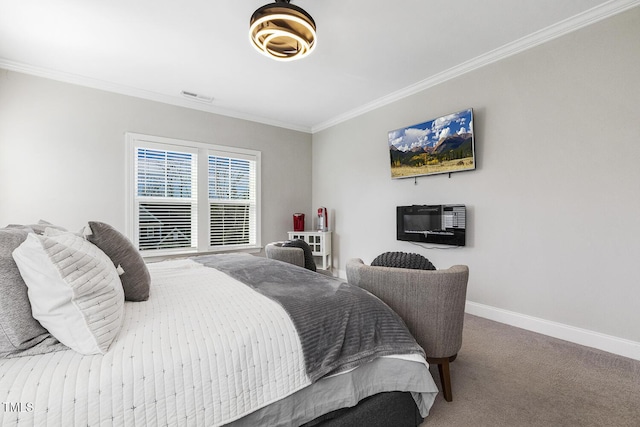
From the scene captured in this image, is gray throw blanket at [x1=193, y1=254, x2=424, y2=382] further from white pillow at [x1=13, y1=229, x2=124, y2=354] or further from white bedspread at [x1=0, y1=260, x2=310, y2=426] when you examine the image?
white pillow at [x1=13, y1=229, x2=124, y2=354]

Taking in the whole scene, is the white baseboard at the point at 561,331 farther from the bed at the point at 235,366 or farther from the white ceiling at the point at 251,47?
the white ceiling at the point at 251,47

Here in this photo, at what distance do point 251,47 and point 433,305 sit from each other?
2.86 meters

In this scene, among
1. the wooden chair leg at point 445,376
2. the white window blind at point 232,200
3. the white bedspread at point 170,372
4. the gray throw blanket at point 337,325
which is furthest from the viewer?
the white window blind at point 232,200

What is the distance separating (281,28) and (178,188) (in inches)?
114

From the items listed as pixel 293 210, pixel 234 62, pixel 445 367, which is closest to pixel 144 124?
pixel 234 62

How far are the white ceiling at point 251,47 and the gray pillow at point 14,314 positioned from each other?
89.4 inches

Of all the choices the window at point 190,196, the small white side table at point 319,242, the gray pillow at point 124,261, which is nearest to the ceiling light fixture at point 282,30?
the gray pillow at point 124,261

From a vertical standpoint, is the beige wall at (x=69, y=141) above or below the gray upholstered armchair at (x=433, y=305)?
above

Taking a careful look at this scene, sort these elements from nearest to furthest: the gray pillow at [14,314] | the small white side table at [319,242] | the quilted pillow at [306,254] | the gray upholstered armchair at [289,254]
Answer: the gray pillow at [14,314] → the gray upholstered armchair at [289,254] → the quilted pillow at [306,254] → the small white side table at [319,242]

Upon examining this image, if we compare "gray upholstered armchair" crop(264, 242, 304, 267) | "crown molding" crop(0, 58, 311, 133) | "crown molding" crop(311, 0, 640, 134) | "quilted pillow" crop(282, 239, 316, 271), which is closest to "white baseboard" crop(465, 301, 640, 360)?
"quilted pillow" crop(282, 239, 316, 271)

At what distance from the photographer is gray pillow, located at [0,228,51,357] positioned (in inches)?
35.8

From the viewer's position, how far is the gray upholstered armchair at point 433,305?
166 cm

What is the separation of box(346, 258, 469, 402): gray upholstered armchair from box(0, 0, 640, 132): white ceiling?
2126 millimetres

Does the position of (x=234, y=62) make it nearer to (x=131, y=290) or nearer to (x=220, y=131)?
(x=220, y=131)
